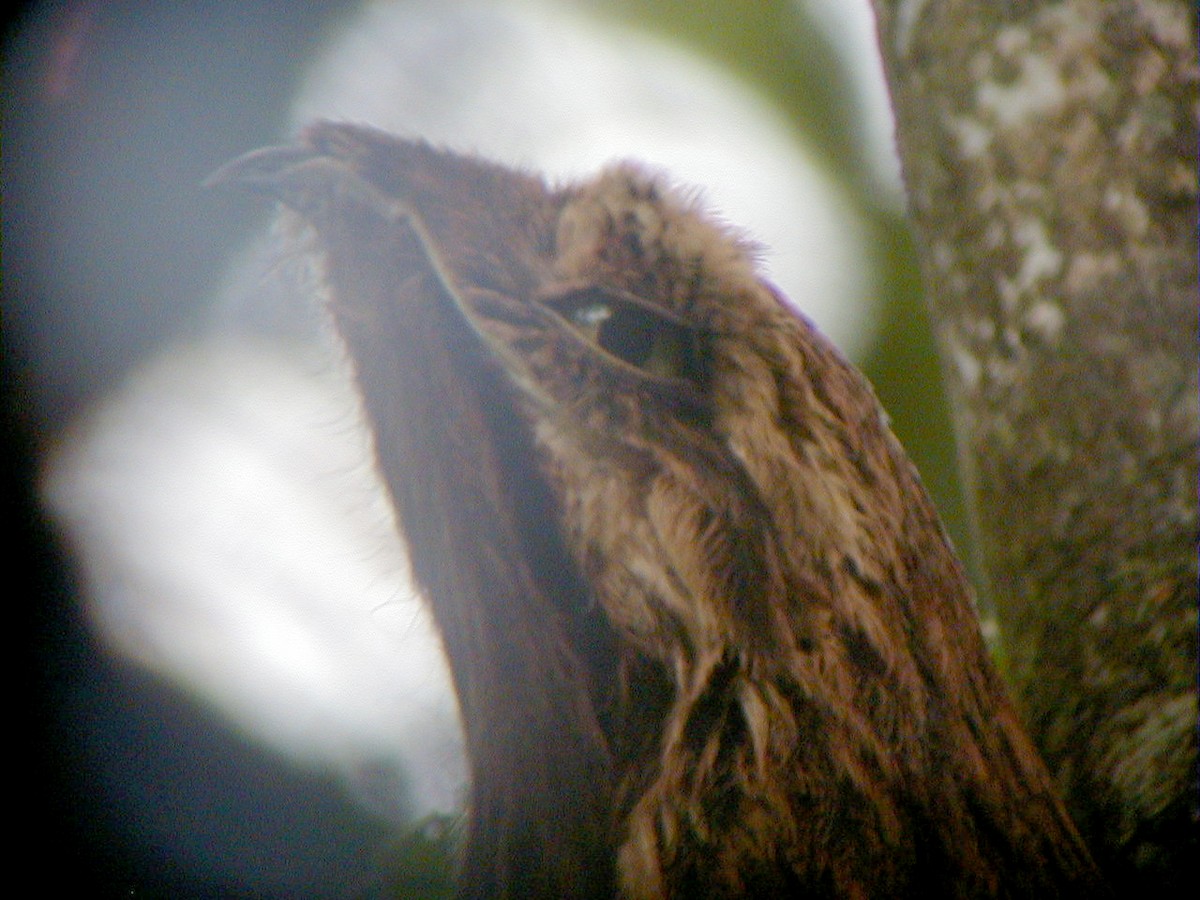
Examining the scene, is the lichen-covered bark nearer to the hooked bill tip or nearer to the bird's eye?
the bird's eye

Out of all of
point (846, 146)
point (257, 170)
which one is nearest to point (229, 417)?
point (257, 170)

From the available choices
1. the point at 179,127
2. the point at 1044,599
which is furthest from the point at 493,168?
the point at 1044,599

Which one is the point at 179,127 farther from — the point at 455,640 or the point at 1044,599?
the point at 1044,599

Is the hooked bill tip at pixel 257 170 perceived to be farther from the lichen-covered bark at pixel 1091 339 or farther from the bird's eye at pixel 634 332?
the lichen-covered bark at pixel 1091 339

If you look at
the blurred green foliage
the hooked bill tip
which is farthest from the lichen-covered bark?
the hooked bill tip

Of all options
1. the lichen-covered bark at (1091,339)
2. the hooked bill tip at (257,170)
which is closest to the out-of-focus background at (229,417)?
the hooked bill tip at (257,170)
